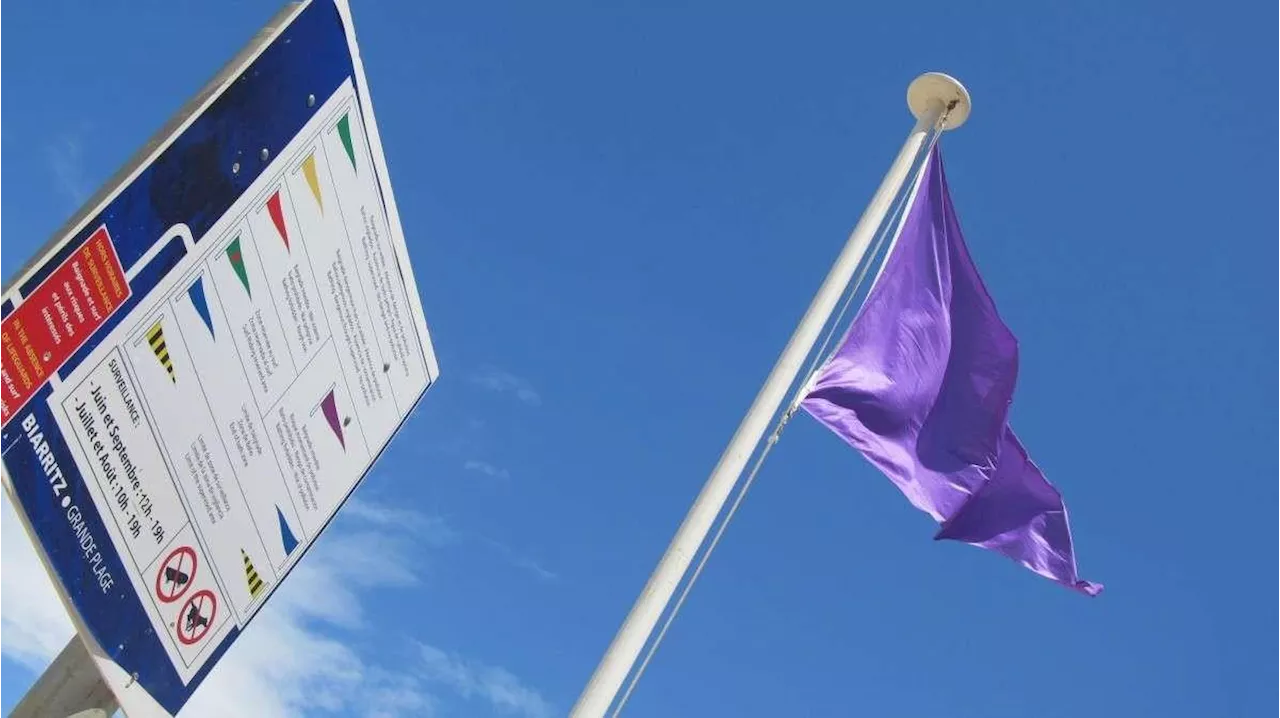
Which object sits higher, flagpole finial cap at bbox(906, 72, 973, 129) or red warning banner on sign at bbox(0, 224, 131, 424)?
flagpole finial cap at bbox(906, 72, 973, 129)

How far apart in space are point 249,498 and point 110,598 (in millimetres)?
727

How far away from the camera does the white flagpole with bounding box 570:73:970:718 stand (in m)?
5.59

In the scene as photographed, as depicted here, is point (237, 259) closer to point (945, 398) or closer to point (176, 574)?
point (176, 574)

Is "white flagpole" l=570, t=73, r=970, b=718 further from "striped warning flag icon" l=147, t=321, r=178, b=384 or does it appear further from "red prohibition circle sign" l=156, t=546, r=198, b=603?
"striped warning flag icon" l=147, t=321, r=178, b=384

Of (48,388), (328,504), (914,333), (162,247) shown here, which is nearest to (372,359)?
(328,504)

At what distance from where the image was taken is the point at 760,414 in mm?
6734

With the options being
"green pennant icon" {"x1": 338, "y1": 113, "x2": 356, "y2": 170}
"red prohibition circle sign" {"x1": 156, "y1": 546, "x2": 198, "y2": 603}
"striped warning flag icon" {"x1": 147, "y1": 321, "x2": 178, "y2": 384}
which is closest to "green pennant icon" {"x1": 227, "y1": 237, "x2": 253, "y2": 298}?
"striped warning flag icon" {"x1": 147, "y1": 321, "x2": 178, "y2": 384}

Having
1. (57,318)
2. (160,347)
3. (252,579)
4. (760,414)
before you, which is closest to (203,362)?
(160,347)

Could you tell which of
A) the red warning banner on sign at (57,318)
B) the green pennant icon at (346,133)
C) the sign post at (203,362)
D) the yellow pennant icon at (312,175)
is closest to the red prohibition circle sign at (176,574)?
the sign post at (203,362)

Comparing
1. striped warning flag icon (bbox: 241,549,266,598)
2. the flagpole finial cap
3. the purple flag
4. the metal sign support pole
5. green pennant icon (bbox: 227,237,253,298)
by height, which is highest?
the flagpole finial cap

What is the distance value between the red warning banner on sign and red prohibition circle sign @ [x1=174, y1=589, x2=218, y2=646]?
1116mm

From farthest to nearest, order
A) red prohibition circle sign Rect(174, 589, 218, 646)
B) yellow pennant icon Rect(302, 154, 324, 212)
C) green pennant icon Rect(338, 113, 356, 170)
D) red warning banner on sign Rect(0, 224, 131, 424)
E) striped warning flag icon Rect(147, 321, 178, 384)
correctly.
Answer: green pennant icon Rect(338, 113, 356, 170) → yellow pennant icon Rect(302, 154, 324, 212) → red prohibition circle sign Rect(174, 589, 218, 646) → striped warning flag icon Rect(147, 321, 178, 384) → red warning banner on sign Rect(0, 224, 131, 424)

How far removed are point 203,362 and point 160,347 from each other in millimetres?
213

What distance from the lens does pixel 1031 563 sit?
28.1ft
